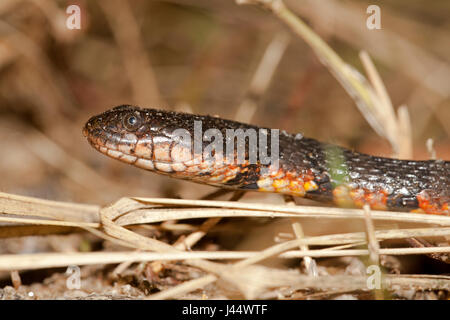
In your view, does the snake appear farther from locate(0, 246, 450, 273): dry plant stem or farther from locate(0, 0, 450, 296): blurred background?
locate(0, 0, 450, 296): blurred background

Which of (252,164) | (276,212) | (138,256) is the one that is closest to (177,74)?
(252,164)

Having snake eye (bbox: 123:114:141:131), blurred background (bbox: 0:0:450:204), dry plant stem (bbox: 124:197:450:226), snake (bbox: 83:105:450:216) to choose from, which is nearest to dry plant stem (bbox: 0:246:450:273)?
dry plant stem (bbox: 124:197:450:226)

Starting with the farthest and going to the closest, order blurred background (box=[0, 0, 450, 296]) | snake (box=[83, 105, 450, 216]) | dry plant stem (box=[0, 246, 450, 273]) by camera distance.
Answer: blurred background (box=[0, 0, 450, 296]), snake (box=[83, 105, 450, 216]), dry plant stem (box=[0, 246, 450, 273])

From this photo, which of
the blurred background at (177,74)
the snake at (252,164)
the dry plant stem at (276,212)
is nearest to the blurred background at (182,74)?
the blurred background at (177,74)

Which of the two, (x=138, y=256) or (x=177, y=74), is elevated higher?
(x=177, y=74)

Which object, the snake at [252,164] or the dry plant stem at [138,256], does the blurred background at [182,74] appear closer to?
the snake at [252,164]

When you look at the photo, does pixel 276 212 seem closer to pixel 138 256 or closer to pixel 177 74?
pixel 138 256
